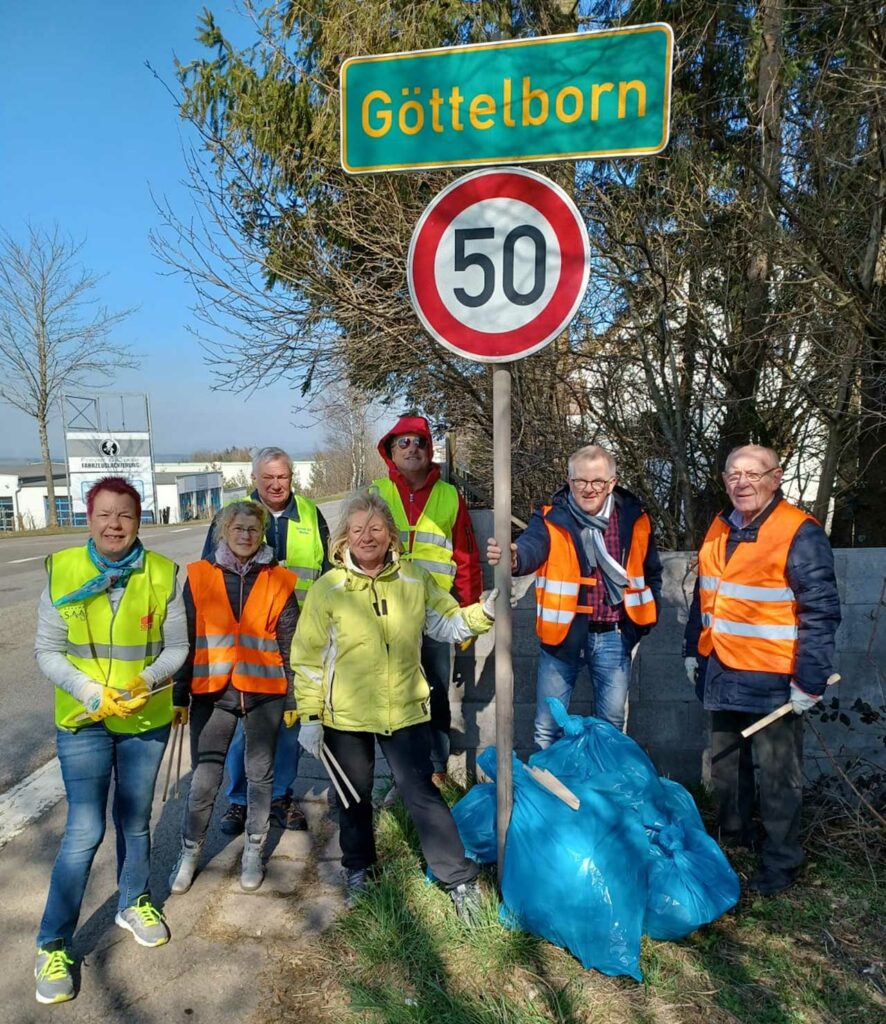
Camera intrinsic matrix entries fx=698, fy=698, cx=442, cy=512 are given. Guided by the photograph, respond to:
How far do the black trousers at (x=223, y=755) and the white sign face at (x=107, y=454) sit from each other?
24946 mm

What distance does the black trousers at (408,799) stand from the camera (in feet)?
8.78

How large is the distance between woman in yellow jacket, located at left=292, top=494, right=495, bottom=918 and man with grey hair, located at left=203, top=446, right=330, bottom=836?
2.60ft

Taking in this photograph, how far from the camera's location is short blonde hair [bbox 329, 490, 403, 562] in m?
2.72

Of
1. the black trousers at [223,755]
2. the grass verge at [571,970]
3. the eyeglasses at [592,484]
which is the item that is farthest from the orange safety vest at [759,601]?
the black trousers at [223,755]

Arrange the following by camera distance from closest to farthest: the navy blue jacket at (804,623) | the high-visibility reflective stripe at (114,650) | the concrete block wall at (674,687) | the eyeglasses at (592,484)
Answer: the high-visibility reflective stripe at (114,650)
the navy blue jacket at (804,623)
the eyeglasses at (592,484)
the concrete block wall at (674,687)

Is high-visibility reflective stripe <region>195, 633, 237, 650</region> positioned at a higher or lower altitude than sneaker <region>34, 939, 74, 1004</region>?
higher

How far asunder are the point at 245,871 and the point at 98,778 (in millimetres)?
840

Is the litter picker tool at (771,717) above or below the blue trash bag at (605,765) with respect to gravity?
above

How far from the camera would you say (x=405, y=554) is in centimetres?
343

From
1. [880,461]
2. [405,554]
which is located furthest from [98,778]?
[880,461]

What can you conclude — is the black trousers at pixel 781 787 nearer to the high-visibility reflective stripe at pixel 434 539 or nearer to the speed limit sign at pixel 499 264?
the high-visibility reflective stripe at pixel 434 539

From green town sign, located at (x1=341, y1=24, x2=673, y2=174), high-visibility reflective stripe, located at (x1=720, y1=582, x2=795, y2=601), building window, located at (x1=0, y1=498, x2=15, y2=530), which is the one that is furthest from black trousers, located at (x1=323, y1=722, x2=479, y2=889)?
building window, located at (x1=0, y1=498, x2=15, y2=530)

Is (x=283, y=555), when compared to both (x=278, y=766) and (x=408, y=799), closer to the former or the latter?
(x=278, y=766)

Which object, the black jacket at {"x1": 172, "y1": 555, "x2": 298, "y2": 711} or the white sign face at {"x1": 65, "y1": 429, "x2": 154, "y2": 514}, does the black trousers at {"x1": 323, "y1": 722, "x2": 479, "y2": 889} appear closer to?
the black jacket at {"x1": 172, "y1": 555, "x2": 298, "y2": 711}
